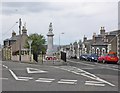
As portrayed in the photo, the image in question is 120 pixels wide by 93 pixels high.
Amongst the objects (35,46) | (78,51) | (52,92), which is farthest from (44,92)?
(78,51)

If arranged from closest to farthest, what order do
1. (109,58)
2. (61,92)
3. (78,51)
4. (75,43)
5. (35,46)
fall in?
(61,92)
(109,58)
(35,46)
(78,51)
(75,43)

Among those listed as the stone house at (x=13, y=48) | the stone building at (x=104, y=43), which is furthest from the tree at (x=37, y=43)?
the stone building at (x=104, y=43)

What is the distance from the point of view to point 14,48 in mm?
110250

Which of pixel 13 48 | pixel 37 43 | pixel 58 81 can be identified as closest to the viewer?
pixel 58 81

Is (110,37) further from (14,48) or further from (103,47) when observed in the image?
(14,48)

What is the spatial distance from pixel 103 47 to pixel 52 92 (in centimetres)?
8914

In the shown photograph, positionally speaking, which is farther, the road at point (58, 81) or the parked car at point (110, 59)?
the parked car at point (110, 59)

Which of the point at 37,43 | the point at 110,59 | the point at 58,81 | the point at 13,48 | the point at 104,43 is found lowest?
the point at 58,81

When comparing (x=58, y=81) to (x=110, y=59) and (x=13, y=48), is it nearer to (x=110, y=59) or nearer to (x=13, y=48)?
(x=110, y=59)

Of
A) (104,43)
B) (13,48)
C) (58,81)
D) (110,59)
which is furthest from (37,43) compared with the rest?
(58,81)

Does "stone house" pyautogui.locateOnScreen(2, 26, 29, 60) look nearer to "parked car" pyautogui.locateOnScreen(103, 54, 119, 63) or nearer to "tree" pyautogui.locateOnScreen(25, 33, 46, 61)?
"tree" pyautogui.locateOnScreen(25, 33, 46, 61)

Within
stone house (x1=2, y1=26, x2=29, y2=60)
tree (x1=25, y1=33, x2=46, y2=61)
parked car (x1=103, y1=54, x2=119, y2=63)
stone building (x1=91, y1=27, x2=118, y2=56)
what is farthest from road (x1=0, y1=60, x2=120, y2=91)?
tree (x1=25, y1=33, x2=46, y2=61)

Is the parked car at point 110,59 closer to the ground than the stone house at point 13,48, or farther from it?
closer to the ground

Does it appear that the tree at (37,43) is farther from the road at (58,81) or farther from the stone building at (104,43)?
the road at (58,81)
